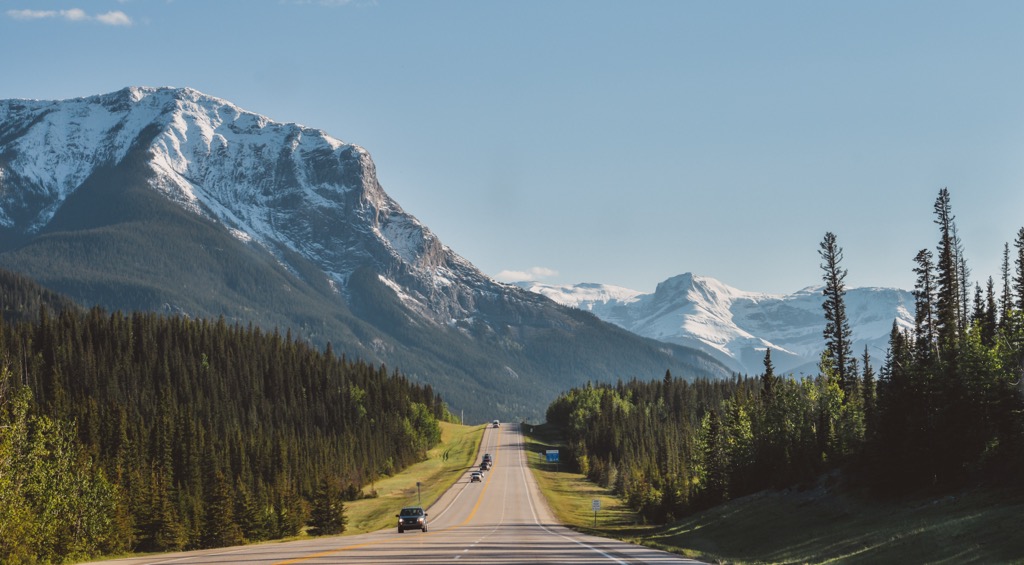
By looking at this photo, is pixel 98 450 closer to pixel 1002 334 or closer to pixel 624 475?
pixel 624 475

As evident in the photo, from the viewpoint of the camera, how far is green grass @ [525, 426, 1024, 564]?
34844 mm

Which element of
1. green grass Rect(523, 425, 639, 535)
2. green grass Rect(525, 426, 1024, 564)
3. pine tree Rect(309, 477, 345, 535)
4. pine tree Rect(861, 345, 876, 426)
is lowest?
green grass Rect(523, 425, 639, 535)

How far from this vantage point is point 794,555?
146ft

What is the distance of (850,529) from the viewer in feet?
161

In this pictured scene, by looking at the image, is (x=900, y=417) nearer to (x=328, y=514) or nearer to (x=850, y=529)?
(x=850, y=529)

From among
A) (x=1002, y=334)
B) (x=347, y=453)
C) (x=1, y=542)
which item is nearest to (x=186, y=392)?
(x=347, y=453)

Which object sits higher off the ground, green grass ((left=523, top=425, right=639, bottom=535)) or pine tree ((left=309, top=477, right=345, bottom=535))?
pine tree ((left=309, top=477, right=345, bottom=535))

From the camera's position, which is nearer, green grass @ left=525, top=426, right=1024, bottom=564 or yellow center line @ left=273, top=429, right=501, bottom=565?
yellow center line @ left=273, top=429, right=501, bottom=565

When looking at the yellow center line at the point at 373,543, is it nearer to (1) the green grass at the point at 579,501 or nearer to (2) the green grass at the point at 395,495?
(2) the green grass at the point at 395,495

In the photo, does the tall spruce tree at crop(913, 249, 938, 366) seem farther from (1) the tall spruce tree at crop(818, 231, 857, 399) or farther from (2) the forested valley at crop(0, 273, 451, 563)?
(2) the forested valley at crop(0, 273, 451, 563)

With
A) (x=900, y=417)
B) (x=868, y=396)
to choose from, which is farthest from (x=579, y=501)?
(x=900, y=417)

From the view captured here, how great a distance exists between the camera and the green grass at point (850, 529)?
114ft

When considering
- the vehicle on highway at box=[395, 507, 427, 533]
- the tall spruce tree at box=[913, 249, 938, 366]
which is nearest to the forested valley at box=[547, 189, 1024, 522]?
the tall spruce tree at box=[913, 249, 938, 366]

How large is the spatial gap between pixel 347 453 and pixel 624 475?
154ft
